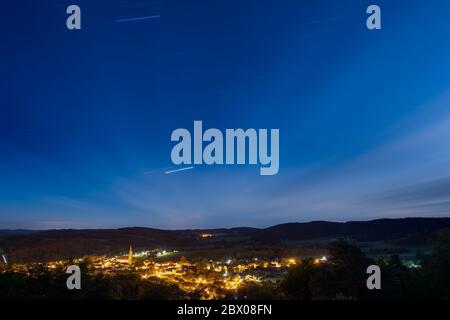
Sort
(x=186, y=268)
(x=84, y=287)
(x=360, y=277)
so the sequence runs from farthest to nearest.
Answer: (x=186, y=268), (x=84, y=287), (x=360, y=277)

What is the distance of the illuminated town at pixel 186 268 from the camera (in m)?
8.04

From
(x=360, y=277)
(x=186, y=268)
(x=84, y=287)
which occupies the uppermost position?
(x=360, y=277)

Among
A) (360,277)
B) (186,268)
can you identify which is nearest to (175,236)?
(186,268)

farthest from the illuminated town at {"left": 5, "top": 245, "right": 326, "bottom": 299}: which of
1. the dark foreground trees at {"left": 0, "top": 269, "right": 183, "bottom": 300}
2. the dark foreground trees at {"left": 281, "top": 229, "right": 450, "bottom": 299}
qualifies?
the dark foreground trees at {"left": 281, "top": 229, "right": 450, "bottom": 299}

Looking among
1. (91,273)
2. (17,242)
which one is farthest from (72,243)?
(17,242)

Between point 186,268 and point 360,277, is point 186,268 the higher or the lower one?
the lower one

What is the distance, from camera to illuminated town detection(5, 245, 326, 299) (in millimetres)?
8040

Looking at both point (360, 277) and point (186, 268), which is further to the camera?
point (186, 268)

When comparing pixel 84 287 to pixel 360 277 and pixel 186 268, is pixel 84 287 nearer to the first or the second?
pixel 186 268

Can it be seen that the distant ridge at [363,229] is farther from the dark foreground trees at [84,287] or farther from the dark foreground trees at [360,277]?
the dark foreground trees at [84,287]

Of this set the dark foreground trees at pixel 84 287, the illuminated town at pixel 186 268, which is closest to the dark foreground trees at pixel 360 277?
the illuminated town at pixel 186 268

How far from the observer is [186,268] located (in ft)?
30.2
